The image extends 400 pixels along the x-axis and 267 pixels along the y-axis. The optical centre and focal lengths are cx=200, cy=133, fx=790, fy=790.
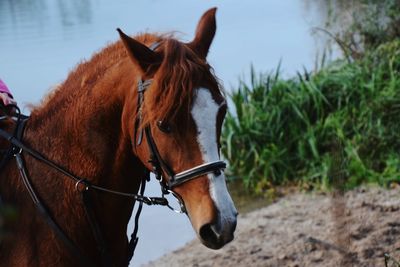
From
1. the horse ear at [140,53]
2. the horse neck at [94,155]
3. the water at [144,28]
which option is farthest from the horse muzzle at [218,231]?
the water at [144,28]

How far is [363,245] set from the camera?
566 cm

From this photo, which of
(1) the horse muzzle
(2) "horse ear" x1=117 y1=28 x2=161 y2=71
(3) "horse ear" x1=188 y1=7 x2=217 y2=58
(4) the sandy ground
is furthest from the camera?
(4) the sandy ground

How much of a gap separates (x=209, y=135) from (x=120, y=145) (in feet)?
1.48

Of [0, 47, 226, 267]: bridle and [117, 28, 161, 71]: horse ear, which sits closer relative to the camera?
[0, 47, 226, 267]: bridle

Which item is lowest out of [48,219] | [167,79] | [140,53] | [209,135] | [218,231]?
[218,231]

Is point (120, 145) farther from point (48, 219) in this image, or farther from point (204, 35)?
point (204, 35)

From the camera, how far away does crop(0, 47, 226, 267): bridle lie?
284 centimetres

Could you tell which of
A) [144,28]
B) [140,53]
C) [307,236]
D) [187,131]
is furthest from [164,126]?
[144,28]

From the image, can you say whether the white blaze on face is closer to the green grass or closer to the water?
the water

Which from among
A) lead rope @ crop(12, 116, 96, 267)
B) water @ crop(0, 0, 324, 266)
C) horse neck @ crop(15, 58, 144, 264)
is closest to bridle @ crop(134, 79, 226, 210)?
horse neck @ crop(15, 58, 144, 264)

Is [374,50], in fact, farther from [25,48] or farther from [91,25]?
[91,25]

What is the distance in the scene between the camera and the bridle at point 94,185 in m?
2.84

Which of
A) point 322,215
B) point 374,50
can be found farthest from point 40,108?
point 374,50

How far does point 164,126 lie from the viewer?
2.86 m
